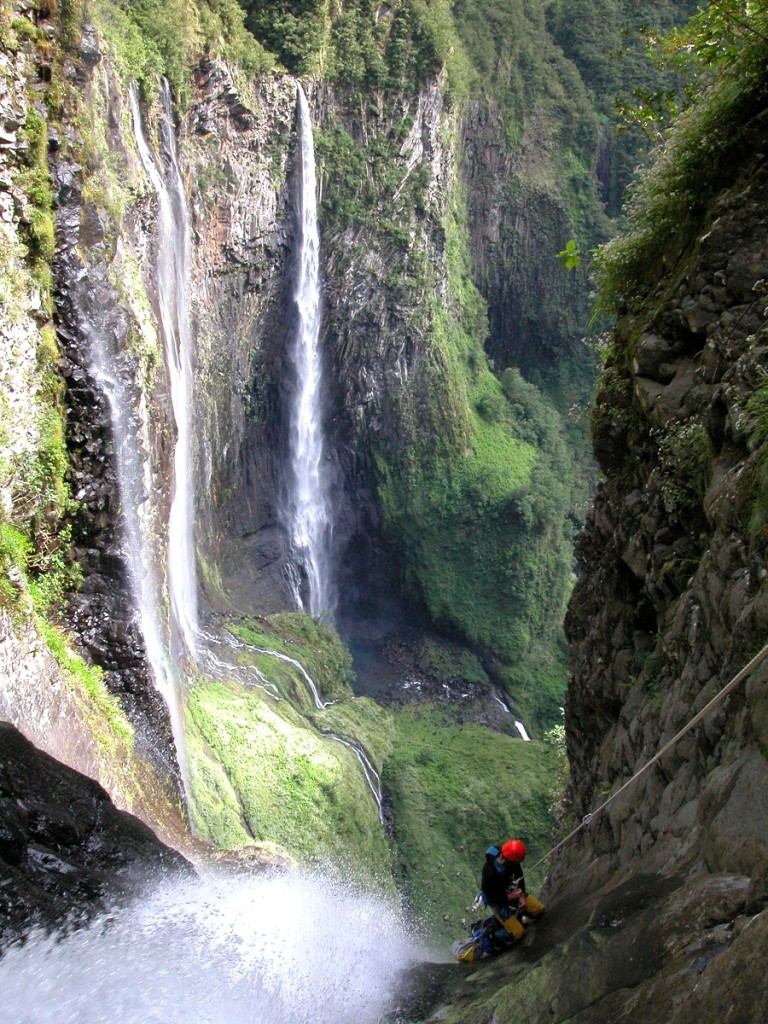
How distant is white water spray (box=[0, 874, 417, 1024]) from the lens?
502 centimetres

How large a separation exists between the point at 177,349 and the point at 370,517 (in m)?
10.9

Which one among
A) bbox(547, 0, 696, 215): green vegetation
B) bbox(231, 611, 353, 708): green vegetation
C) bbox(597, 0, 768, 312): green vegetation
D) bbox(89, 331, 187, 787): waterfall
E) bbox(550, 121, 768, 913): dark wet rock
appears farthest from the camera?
bbox(547, 0, 696, 215): green vegetation

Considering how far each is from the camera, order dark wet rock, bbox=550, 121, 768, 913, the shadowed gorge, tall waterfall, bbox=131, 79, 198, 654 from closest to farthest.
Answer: dark wet rock, bbox=550, 121, 768, 913, the shadowed gorge, tall waterfall, bbox=131, 79, 198, 654

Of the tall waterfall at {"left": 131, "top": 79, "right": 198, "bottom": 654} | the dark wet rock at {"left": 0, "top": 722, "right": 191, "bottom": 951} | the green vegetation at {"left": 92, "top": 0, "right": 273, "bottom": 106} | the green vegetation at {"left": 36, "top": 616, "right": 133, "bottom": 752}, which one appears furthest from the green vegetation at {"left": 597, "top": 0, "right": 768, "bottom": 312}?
the green vegetation at {"left": 92, "top": 0, "right": 273, "bottom": 106}

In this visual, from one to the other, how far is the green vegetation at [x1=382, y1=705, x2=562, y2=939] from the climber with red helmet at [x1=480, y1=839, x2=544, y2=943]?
32.7 ft

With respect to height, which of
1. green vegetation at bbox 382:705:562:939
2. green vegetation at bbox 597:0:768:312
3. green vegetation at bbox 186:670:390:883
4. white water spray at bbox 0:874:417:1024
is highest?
green vegetation at bbox 597:0:768:312

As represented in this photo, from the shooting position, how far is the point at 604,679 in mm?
6391

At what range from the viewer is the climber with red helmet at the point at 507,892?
213 inches

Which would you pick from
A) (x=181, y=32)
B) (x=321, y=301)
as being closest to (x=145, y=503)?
(x=181, y=32)

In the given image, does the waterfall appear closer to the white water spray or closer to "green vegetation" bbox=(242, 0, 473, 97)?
the white water spray

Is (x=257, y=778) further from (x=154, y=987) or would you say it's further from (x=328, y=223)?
(x=328, y=223)

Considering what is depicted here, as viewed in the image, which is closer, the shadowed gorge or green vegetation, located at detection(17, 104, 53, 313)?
the shadowed gorge

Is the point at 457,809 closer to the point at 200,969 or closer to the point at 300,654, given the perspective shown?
the point at 300,654

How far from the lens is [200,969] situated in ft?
19.0
